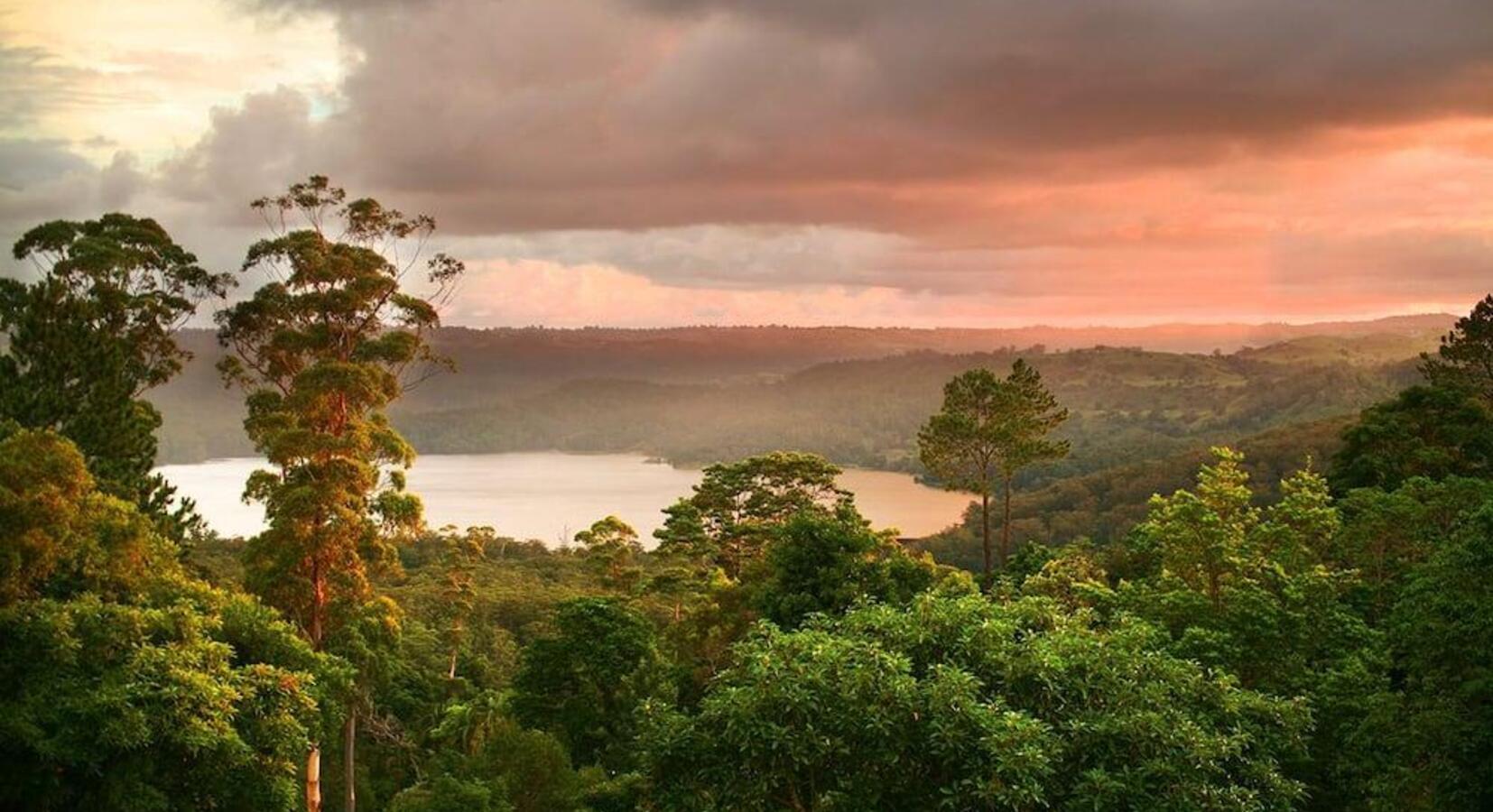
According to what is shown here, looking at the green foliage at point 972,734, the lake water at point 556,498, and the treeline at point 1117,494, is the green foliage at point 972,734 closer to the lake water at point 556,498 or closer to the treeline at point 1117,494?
the treeline at point 1117,494

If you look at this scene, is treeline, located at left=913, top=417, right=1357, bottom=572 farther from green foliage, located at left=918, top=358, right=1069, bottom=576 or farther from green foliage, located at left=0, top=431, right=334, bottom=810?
green foliage, located at left=0, top=431, right=334, bottom=810

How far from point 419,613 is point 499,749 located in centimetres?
3336

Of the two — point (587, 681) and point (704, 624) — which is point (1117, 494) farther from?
point (587, 681)

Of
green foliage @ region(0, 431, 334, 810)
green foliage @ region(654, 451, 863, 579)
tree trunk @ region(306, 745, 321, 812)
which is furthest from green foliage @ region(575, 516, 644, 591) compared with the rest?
green foliage @ region(0, 431, 334, 810)

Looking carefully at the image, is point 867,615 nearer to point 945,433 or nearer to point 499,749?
point 499,749

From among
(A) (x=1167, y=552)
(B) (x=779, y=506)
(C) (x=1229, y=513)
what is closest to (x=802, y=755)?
(A) (x=1167, y=552)

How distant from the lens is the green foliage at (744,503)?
3384 cm

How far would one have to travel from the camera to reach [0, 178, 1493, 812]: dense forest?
11344mm

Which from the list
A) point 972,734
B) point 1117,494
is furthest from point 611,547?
point 1117,494

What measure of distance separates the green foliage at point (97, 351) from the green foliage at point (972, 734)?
1229cm

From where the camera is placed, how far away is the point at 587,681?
26.2m

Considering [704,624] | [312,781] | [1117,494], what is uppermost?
[704,624]

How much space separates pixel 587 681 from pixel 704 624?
3.18m

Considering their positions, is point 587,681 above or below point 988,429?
below
